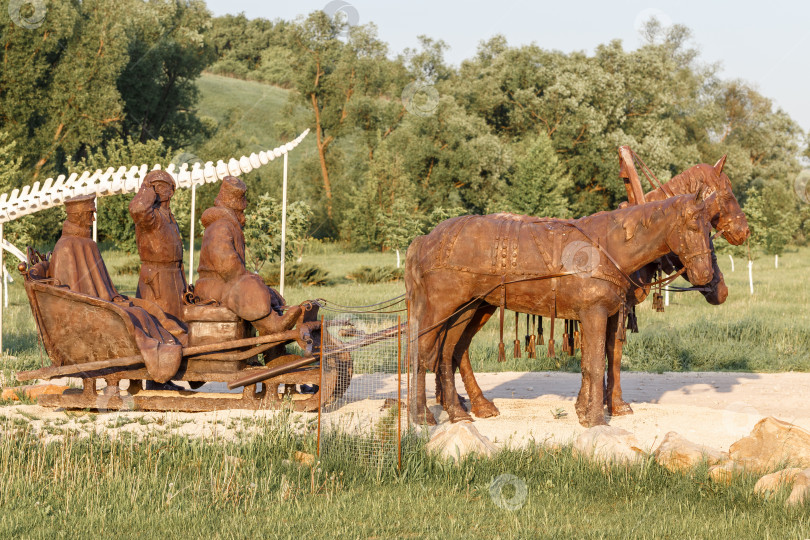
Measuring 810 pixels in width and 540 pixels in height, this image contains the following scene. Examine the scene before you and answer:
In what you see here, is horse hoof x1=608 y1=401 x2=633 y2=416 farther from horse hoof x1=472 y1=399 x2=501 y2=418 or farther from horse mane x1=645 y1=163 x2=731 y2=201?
horse mane x1=645 y1=163 x2=731 y2=201

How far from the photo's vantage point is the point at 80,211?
9227mm

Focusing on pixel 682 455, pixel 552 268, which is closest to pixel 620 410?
pixel 552 268

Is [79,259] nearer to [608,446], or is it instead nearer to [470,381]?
[470,381]

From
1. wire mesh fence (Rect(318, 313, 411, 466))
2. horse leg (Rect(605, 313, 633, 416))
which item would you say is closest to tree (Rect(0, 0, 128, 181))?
wire mesh fence (Rect(318, 313, 411, 466))

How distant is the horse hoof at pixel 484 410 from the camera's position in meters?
9.30

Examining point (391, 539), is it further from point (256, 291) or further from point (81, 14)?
point (81, 14)

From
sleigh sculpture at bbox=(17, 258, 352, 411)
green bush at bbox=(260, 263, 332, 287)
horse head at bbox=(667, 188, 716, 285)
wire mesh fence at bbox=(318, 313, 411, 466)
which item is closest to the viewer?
wire mesh fence at bbox=(318, 313, 411, 466)

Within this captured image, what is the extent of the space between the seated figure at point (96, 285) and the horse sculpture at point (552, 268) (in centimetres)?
259

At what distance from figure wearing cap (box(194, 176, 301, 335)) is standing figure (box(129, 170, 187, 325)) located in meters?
0.45

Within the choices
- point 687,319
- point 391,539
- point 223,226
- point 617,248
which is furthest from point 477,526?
point 687,319

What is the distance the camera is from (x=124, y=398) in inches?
355

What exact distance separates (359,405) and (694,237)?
4041mm

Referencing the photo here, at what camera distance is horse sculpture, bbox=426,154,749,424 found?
29.1 ft

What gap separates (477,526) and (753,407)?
577 centimetres
